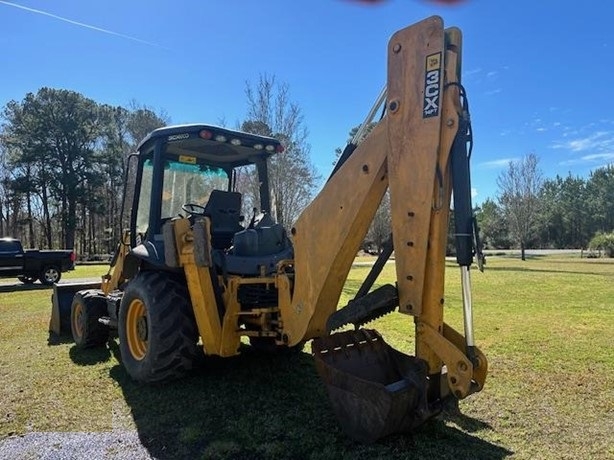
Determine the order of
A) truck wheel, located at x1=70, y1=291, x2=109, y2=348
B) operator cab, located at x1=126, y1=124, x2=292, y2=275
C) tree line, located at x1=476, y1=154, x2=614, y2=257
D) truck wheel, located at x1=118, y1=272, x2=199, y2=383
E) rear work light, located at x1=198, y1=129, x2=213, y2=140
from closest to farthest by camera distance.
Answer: truck wheel, located at x1=118, y1=272, x2=199, y2=383
operator cab, located at x1=126, y1=124, x2=292, y2=275
rear work light, located at x1=198, y1=129, x2=213, y2=140
truck wheel, located at x1=70, y1=291, x2=109, y2=348
tree line, located at x1=476, y1=154, x2=614, y2=257

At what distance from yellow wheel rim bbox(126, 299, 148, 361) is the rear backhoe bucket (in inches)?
86.9

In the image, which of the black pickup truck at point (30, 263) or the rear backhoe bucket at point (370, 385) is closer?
the rear backhoe bucket at point (370, 385)

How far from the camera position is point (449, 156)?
302 cm

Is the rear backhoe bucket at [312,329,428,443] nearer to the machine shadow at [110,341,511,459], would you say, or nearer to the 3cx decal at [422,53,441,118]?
the machine shadow at [110,341,511,459]

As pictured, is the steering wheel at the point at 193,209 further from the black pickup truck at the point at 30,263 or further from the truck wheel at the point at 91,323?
the black pickup truck at the point at 30,263

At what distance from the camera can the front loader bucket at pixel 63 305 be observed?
732 cm

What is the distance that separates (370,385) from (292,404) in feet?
4.37

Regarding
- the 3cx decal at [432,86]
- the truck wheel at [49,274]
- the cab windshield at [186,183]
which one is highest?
the 3cx decal at [432,86]

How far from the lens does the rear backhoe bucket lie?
305 cm

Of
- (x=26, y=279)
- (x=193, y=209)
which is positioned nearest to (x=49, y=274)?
(x=26, y=279)

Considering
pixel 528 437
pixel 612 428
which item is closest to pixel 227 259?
pixel 528 437

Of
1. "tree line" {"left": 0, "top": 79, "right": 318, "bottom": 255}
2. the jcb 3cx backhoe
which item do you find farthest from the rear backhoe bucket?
"tree line" {"left": 0, "top": 79, "right": 318, "bottom": 255}

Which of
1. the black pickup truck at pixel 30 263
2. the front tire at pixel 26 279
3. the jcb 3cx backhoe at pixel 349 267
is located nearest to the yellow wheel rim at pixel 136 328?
the jcb 3cx backhoe at pixel 349 267

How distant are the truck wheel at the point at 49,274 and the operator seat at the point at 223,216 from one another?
13.5 meters
